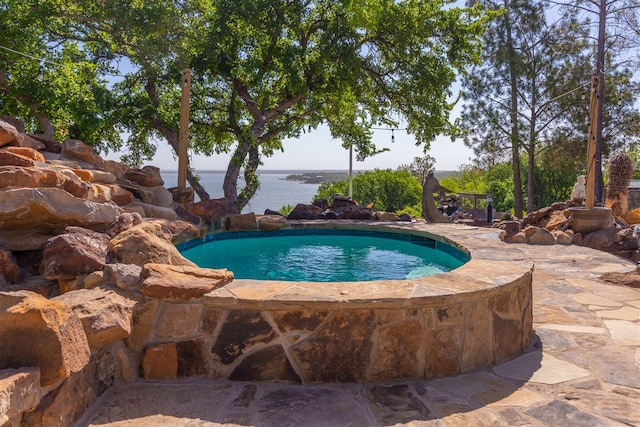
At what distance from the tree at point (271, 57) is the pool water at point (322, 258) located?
14.4 feet

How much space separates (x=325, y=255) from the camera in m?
5.52

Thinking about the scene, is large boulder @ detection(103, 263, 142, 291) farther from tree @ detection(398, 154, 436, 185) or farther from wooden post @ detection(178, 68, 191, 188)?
tree @ detection(398, 154, 436, 185)

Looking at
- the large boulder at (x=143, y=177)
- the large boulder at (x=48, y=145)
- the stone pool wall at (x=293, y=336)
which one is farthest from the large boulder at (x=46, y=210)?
the large boulder at (x=143, y=177)

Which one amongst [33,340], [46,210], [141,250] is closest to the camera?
[33,340]

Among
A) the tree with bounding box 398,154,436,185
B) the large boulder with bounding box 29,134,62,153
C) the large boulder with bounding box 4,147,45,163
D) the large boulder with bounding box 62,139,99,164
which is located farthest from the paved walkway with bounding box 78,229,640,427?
the tree with bounding box 398,154,436,185

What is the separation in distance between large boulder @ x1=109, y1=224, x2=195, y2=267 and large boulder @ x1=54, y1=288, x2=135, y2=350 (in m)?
0.51

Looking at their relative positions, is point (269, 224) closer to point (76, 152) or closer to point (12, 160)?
point (76, 152)

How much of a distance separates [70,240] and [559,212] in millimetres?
7726

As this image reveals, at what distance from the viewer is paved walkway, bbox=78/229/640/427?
1.97 meters

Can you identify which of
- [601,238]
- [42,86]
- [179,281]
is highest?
[42,86]

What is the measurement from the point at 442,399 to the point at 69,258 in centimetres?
231

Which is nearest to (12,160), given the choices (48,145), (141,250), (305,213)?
(141,250)

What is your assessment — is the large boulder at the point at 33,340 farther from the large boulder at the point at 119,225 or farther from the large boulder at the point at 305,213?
the large boulder at the point at 305,213

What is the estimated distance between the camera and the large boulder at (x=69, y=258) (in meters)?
2.64
